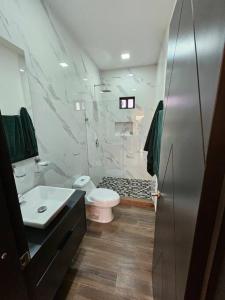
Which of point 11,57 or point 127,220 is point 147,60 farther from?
point 127,220

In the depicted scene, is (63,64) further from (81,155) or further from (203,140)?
(203,140)

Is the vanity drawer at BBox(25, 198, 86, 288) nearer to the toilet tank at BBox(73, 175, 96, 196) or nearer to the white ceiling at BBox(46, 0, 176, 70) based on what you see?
the toilet tank at BBox(73, 175, 96, 196)

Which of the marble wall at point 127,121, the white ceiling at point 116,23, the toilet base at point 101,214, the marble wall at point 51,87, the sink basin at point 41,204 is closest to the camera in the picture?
the sink basin at point 41,204

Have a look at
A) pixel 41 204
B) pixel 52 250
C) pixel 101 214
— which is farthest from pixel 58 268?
pixel 101 214

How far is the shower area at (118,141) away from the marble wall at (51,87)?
74 cm

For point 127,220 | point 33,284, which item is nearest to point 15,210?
point 33,284

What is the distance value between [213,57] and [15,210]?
853 mm

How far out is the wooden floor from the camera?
127 centimetres

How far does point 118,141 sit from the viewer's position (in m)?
3.43

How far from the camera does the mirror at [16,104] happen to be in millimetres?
1095

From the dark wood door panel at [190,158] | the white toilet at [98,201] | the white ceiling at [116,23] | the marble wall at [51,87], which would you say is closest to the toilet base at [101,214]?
the white toilet at [98,201]

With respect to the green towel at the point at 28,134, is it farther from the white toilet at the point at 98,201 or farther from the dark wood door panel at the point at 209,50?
the dark wood door panel at the point at 209,50

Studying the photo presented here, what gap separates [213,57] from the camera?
0.33 meters

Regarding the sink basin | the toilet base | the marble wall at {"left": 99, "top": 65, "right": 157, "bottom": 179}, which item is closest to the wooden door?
Result: the sink basin
